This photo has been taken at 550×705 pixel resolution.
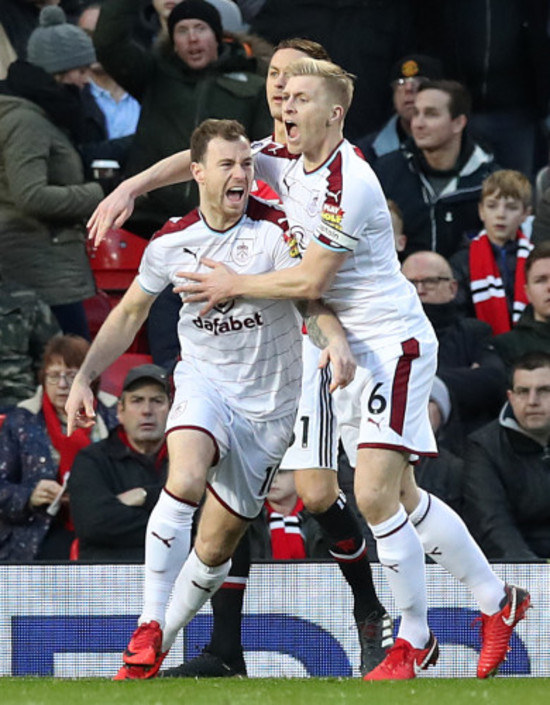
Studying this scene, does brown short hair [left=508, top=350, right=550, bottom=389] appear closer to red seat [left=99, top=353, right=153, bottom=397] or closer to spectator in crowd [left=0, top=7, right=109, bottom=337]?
red seat [left=99, top=353, right=153, bottom=397]

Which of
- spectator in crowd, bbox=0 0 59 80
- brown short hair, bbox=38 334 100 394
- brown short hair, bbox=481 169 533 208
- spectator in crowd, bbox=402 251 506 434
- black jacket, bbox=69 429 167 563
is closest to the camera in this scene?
black jacket, bbox=69 429 167 563

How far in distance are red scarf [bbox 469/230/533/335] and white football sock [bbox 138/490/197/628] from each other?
13.7 ft

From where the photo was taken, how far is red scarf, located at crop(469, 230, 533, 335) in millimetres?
11352

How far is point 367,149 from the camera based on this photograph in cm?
1210

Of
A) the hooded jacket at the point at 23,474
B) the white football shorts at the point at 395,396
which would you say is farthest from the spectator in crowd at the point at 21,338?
the white football shorts at the point at 395,396

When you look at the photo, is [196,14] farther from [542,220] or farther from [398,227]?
[542,220]

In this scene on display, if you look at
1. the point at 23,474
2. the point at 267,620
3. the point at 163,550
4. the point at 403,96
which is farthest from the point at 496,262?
the point at 163,550

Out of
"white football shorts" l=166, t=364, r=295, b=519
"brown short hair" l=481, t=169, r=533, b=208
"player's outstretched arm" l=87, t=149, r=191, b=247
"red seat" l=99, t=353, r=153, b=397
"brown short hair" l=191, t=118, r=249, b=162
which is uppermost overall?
"brown short hair" l=191, t=118, r=249, b=162

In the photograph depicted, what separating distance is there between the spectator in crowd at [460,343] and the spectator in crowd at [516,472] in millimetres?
638

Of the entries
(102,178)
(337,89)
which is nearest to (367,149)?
(102,178)

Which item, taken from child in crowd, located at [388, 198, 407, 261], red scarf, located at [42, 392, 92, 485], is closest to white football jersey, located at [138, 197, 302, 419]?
red scarf, located at [42, 392, 92, 485]

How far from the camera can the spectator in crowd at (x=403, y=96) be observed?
11953mm

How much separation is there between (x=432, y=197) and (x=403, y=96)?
748 mm

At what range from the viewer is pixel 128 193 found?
8047 mm
